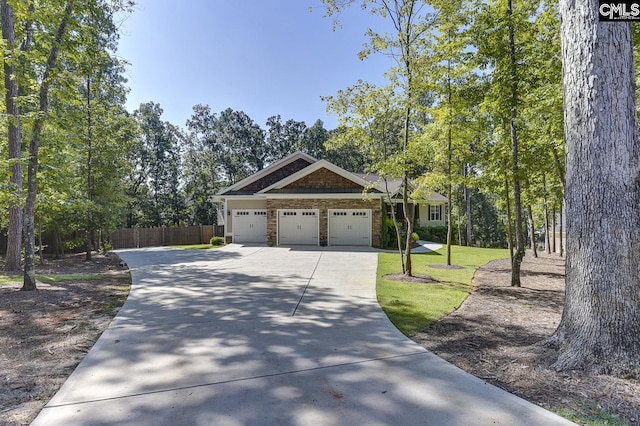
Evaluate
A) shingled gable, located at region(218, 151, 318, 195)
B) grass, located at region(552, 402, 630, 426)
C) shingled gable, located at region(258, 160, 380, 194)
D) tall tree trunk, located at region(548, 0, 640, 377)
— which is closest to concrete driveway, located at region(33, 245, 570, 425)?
grass, located at region(552, 402, 630, 426)

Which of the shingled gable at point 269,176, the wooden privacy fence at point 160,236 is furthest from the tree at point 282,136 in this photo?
the shingled gable at point 269,176

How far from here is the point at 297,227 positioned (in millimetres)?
18875

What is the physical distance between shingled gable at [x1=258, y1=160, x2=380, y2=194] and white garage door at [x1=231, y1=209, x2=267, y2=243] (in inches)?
93.4

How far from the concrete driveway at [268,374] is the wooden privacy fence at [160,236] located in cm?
1858

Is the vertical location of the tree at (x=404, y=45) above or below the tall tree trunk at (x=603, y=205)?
above

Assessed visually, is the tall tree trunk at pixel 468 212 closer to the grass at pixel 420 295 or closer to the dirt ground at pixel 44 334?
the grass at pixel 420 295

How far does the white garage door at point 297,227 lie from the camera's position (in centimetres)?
1875

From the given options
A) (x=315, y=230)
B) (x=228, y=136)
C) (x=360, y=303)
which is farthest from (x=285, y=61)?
(x=228, y=136)

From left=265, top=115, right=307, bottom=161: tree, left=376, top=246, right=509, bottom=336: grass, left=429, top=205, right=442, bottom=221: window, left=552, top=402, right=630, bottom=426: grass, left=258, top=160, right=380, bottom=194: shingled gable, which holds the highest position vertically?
left=265, top=115, right=307, bottom=161: tree

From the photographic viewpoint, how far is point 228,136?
1593 inches

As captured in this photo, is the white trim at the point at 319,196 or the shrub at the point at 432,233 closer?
the white trim at the point at 319,196

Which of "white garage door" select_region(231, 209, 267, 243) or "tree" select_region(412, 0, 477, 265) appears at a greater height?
"tree" select_region(412, 0, 477, 265)

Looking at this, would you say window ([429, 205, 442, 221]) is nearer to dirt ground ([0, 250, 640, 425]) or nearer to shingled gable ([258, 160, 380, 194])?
shingled gable ([258, 160, 380, 194])

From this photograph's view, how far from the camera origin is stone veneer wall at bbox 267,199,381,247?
18312 mm
